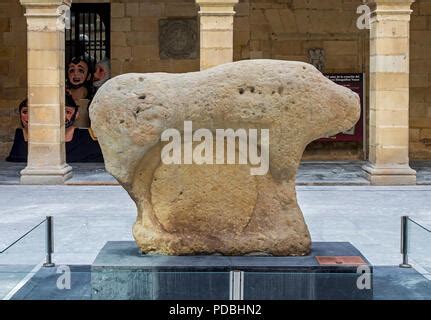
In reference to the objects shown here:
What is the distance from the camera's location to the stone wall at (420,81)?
1714cm

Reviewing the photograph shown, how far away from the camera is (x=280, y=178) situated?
632 centimetres

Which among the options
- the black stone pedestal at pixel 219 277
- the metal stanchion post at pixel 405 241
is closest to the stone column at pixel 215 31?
the metal stanchion post at pixel 405 241

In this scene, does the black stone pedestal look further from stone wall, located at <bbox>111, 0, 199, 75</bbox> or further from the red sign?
stone wall, located at <bbox>111, 0, 199, 75</bbox>

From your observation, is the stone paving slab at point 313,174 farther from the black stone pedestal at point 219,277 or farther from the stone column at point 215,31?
the black stone pedestal at point 219,277

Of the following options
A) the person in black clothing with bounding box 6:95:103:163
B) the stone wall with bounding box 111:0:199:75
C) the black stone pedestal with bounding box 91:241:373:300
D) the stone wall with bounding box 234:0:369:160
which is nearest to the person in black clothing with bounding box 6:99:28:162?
the person in black clothing with bounding box 6:95:103:163

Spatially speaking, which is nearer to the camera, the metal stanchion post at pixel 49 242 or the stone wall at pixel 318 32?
the metal stanchion post at pixel 49 242

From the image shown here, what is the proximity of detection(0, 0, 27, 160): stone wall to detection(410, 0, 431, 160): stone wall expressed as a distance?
810 cm

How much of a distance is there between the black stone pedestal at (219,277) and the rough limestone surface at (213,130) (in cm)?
21

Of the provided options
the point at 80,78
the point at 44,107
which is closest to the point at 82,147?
the point at 80,78

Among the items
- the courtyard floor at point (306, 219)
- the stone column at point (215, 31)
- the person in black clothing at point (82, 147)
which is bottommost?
the courtyard floor at point (306, 219)

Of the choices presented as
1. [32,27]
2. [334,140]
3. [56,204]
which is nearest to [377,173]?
[334,140]
